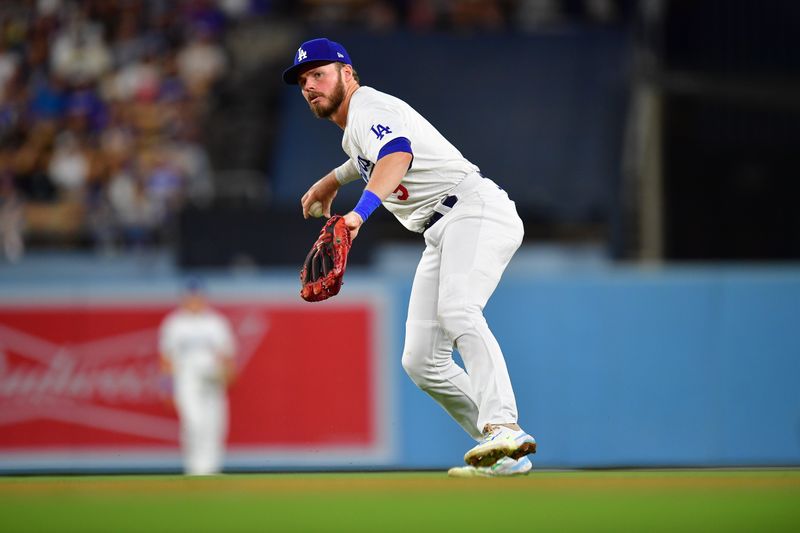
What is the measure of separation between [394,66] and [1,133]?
483 cm

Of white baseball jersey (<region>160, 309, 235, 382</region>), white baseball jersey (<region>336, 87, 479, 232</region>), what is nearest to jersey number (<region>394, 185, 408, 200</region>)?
white baseball jersey (<region>336, 87, 479, 232</region>)

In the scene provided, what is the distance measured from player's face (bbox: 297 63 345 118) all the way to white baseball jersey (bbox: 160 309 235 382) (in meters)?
6.39

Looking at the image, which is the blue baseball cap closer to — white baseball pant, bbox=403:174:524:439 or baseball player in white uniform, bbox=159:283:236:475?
white baseball pant, bbox=403:174:524:439

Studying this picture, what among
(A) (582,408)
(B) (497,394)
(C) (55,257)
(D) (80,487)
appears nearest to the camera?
(B) (497,394)

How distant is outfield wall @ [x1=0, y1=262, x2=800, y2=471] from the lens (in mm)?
10680

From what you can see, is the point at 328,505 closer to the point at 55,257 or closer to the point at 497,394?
the point at 497,394

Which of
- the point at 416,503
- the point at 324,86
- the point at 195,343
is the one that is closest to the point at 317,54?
the point at 324,86

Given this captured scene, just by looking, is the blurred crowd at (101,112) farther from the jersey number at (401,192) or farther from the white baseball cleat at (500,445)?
the white baseball cleat at (500,445)

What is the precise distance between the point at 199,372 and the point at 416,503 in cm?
721

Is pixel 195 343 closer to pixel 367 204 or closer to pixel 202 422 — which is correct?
pixel 202 422

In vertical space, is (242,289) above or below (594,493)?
above

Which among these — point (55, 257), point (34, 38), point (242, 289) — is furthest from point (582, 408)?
point (34, 38)

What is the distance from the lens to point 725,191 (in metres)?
13.4

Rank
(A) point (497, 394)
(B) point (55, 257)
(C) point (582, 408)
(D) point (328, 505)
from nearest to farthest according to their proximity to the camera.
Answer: (D) point (328, 505) < (A) point (497, 394) < (C) point (582, 408) < (B) point (55, 257)
